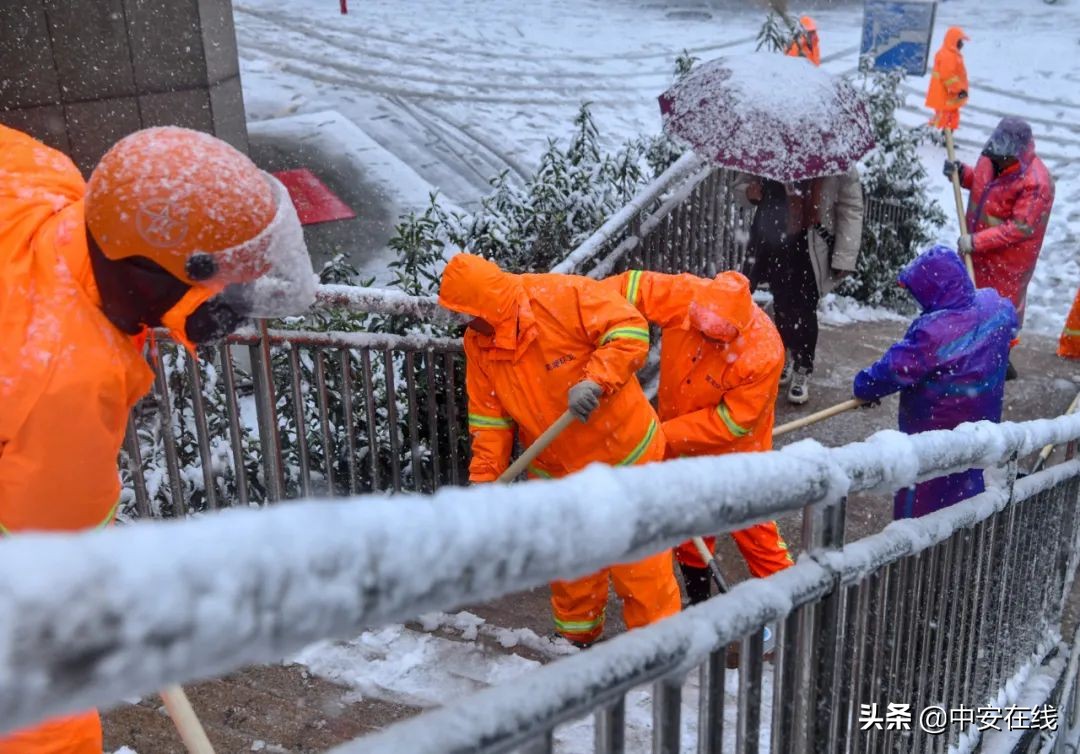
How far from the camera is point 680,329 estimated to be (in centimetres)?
398

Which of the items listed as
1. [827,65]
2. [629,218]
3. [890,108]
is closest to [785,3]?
[827,65]

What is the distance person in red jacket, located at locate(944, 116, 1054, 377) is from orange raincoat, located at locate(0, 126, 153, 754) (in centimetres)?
579

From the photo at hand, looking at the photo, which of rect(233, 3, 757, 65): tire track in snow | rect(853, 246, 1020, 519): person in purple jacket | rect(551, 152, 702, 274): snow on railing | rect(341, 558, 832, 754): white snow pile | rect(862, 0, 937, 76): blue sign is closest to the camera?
rect(341, 558, 832, 754): white snow pile

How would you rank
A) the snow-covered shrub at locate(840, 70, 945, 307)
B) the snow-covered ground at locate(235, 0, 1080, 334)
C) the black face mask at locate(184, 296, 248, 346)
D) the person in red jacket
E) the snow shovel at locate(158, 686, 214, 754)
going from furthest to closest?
the snow-covered ground at locate(235, 0, 1080, 334) → the snow-covered shrub at locate(840, 70, 945, 307) → the person in red jacket → the black face mask at locate(184, 296, 248, 346) → the snow shovel at locate(158, 686, 214, 754)

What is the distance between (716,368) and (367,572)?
323cm

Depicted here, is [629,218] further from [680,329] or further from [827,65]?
[827,65]

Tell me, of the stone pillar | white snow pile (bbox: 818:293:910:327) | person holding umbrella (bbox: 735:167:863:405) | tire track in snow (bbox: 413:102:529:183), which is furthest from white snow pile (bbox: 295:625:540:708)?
tire track in snow (bbox: 413:102:529:183)

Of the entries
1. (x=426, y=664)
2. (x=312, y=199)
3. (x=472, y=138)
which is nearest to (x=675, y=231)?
(x=426, y=664)

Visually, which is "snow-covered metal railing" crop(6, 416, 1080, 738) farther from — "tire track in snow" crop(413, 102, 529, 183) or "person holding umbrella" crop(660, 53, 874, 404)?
"tire track in snow" crop(413, 102, 529, 183)

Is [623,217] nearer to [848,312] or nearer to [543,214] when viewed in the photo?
[543,214]

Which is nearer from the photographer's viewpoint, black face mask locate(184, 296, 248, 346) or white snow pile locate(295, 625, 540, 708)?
black face mask locate(184, 296, 248, 346)

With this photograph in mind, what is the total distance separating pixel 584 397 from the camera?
3.43 meters

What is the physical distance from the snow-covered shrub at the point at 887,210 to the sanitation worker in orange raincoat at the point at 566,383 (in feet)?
18.5

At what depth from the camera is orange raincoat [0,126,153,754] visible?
74.0 inches
